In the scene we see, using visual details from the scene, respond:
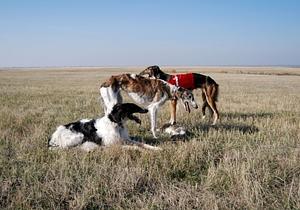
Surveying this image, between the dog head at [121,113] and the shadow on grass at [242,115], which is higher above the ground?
the dog head at [121,113]

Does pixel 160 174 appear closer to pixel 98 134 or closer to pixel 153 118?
pixel 98 134

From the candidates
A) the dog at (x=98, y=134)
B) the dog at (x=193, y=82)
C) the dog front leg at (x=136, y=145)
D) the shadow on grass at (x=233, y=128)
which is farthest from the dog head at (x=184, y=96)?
the dog front leg at (x=136, y=145)

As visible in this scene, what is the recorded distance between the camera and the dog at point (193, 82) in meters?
11.8

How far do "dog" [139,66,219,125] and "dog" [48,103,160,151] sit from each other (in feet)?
12.2

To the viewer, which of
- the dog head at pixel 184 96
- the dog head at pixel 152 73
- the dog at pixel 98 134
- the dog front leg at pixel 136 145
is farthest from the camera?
the dog head at pixel 152 73

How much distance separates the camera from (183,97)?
11023mm

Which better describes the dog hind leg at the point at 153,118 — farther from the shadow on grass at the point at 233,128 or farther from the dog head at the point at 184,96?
the shadow on grass at the point at 233,128

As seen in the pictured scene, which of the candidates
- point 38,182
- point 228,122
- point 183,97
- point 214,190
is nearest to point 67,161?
point 38,182

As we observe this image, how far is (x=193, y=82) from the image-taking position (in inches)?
495

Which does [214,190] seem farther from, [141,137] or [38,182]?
[141,137]

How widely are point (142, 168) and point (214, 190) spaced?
1.36m

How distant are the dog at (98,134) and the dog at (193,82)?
3714 millimetres

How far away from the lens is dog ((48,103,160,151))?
8.00 meters

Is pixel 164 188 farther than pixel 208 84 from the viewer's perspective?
No
